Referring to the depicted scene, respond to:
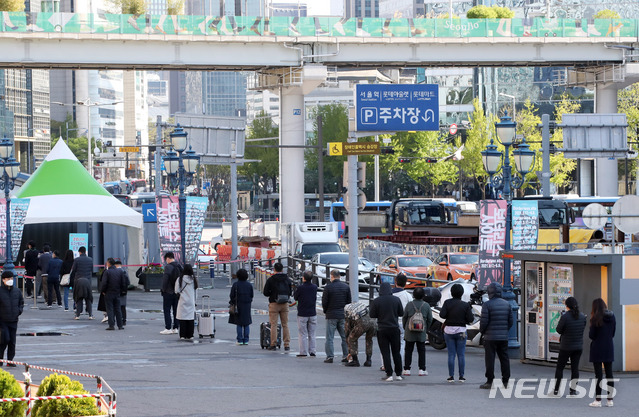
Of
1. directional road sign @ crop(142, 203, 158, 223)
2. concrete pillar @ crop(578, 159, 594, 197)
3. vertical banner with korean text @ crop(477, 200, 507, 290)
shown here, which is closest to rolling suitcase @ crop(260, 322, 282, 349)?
vertical banner with korean text @ crop(477, 200, 507, 290)

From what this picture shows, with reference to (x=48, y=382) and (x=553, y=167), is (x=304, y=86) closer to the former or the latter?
(x=553, y=167)

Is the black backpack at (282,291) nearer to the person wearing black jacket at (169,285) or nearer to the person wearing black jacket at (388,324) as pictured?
A: the person wearing black jacket at (169,285)

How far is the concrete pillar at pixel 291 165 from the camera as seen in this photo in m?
58.8

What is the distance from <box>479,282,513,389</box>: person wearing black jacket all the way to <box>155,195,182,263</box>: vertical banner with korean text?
14922 millimetres

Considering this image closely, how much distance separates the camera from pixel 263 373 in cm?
1797

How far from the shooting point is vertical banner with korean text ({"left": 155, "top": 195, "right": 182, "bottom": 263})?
98.0 feet

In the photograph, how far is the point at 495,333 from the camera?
1622cm

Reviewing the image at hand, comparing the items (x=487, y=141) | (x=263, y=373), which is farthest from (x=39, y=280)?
(x=487, y=141)

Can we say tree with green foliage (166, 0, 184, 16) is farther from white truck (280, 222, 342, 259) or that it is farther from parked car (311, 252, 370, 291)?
parked car (311, 252, 370, 291)

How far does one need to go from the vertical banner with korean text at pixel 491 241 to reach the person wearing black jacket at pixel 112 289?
820 cm

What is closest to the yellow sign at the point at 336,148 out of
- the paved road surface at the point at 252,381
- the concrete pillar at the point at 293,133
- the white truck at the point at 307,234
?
the paved road surface at the point at 252,381

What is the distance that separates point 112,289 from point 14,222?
1035 cm

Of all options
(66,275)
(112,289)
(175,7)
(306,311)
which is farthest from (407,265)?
(175,7)

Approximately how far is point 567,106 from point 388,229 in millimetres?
28412
